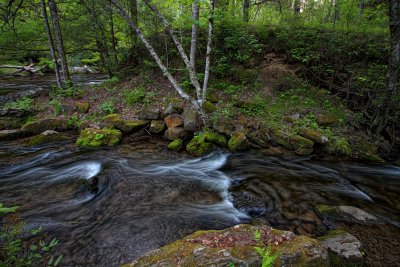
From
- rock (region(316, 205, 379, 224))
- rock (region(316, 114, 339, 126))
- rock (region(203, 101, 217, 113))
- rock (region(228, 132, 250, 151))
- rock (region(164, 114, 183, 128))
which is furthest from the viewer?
rock (region(203, 101, 217, 113))

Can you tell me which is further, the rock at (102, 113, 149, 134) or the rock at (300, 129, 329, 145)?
the rock at (102, 113, 149, 134)

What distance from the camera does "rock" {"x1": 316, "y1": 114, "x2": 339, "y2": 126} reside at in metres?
8.43

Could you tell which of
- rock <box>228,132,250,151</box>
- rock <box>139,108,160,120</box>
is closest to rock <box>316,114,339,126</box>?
rock <box>228,132,250,151</box>

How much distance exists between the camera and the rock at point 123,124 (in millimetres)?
8703

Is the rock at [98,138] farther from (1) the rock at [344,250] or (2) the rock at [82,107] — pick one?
(1) the rock at [344,250]

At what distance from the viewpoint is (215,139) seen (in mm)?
8070

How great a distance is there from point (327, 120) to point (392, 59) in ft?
8.42

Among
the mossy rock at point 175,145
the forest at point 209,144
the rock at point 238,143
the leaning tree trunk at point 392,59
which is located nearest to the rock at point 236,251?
the forest at point 209,144

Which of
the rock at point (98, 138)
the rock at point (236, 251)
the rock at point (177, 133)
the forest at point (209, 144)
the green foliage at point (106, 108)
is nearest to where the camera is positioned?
the rock at point (236, 251)

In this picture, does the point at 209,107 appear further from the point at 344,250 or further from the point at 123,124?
the point at 344,250

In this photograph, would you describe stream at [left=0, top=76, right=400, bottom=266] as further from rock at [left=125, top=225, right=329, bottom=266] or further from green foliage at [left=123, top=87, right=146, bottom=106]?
green foliage at [left=123, top=87, right=146, bottom=106]

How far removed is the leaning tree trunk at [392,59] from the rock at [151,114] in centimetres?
788

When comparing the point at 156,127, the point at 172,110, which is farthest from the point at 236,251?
the point at 172,110

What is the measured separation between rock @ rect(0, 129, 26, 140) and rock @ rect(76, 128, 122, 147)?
7.57 ft
